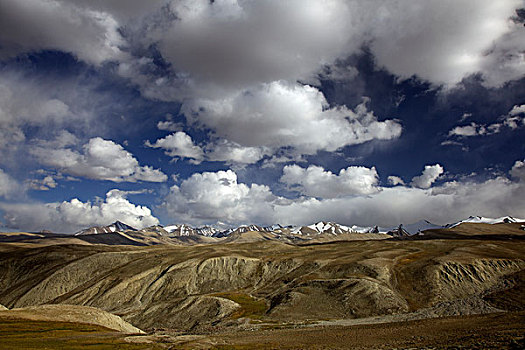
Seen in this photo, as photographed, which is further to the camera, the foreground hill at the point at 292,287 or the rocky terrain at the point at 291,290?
the foreground hill at the point at 292,287

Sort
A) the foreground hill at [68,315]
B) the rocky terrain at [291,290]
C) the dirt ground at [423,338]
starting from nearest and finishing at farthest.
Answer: the dirt ground at [423,338]
the foreground hill at [68,315]
the rocky terrain at [291,290]

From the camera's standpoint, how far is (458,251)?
468 ft

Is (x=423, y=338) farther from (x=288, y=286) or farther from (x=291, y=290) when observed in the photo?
(x=288, y=286)

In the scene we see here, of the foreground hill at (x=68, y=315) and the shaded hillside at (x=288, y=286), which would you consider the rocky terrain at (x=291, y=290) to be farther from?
the foreground hill at (x=68, y=315)

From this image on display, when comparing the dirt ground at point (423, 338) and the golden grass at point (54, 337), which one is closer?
the dirt ground at point (423, 338)

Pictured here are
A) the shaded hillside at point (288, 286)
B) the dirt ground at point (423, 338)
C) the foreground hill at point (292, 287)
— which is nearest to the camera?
the dirt ground at point (423, 338)

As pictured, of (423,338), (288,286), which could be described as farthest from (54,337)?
(288,286)

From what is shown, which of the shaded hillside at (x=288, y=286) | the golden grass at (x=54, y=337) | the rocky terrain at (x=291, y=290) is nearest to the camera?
the golden grass at (x=54, y=337)

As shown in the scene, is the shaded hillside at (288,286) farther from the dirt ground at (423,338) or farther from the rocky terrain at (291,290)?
the dirt ground at (423,338)

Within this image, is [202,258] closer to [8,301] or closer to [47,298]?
[47,298]

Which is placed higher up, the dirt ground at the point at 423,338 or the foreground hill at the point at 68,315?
the dirt ground at the point at 423,338

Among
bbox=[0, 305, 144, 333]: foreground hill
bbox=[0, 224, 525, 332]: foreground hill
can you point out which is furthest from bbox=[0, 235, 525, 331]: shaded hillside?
bbox=[0, 305, 144, 333]: foreground hill

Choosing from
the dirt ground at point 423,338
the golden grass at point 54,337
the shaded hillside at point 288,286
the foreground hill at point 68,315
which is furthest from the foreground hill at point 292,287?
the golden grass at point 54,337

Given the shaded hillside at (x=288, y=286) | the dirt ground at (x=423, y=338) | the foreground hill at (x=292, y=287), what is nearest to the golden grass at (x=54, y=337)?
the dirt ground at (x=423, y=338)
